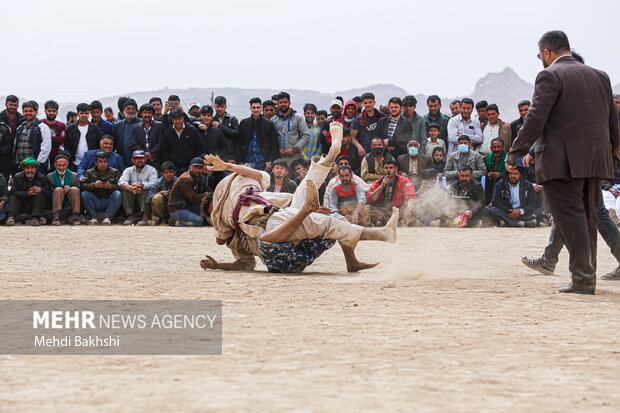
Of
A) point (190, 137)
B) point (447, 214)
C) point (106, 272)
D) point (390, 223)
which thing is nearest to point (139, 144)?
point (190, 137)

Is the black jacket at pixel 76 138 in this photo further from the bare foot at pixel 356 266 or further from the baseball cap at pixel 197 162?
the bare foot at pixel 356 266

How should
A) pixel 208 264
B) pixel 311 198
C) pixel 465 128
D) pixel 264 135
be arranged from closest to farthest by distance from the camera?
pixel 311 198 < pixel 208 264 < pixel 465 128 < pixel 264 135

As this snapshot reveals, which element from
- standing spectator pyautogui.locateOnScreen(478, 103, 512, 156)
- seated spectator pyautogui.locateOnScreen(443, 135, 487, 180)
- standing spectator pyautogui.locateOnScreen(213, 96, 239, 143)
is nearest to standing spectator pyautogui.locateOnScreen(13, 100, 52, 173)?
standing spectator pyautogui.locateOnScreen(213, 96, 239, 143)

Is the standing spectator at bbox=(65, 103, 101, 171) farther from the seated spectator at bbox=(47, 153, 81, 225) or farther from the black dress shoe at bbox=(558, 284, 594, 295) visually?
the black dress shoe at bbox=(558, 284, 594, 295)

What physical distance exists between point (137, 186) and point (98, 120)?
1.91 meters

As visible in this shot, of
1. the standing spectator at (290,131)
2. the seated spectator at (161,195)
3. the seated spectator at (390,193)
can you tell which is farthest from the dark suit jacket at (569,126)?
the seated spectator at (161,195)

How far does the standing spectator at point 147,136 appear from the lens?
16.1m

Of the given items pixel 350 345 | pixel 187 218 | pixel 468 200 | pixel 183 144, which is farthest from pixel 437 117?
pixel 350 345

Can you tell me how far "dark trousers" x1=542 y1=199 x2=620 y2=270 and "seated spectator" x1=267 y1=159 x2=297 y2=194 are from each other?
718 cm

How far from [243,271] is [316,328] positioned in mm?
3417

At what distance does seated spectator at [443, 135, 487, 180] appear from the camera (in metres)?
15.4

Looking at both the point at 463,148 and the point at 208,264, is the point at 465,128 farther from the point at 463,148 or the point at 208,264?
the point at 208,264

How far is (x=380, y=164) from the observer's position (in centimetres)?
1547

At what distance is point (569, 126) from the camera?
23.5 feet
